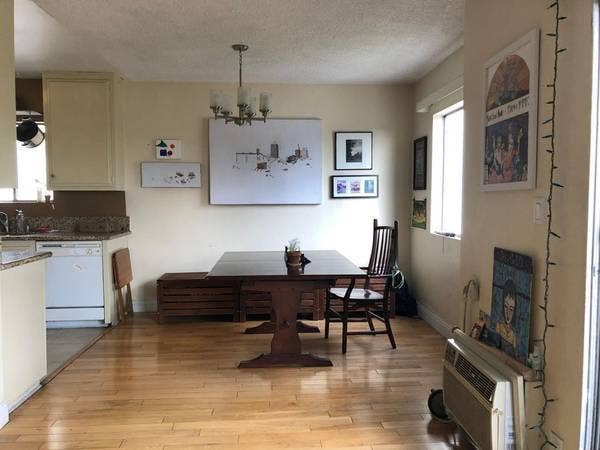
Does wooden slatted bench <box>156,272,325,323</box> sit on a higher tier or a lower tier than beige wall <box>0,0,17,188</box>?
lower

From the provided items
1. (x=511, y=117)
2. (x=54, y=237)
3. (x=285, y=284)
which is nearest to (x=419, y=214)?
(x=285, y=284)

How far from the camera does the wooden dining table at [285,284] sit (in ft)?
9.62

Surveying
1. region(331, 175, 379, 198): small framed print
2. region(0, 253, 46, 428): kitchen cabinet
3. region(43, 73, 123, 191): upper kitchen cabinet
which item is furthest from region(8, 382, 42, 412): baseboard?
region(331, 175, 379, 198): small framed print

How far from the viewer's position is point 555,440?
172 centimetres

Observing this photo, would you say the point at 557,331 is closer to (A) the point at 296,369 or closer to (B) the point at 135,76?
(A) the point at 296,369

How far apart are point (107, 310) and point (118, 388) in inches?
56.6

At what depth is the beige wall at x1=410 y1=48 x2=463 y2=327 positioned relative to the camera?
3715 millimetres

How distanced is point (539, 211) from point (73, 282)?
12.7 feet

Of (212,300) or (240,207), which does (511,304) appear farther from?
(240,207)

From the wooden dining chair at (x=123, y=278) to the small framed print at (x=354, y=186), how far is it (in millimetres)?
2282

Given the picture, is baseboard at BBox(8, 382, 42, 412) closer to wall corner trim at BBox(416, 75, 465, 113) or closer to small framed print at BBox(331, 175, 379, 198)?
small framed print at BBox(331, 175, 379, 198)

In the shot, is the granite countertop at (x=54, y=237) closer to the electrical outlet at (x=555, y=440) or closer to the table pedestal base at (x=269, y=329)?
the table pedestal base at (x=269, y=329)

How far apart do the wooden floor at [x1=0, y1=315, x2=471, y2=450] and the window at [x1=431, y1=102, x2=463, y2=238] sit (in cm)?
113

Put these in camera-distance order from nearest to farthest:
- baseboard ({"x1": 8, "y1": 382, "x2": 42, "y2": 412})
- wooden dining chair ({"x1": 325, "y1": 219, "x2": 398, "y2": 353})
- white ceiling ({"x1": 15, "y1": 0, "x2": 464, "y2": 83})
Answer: baseboard ({"x1": 8, "y1": 382, "x2": 42, "y2": 412}) < white ceiling ({"x1": 15, "y1": 0, "x2": 464, "y2": 83}) < wooden dining chair ({"x1": 325, "y1": 219, "x2": 398, "y2": 353})
